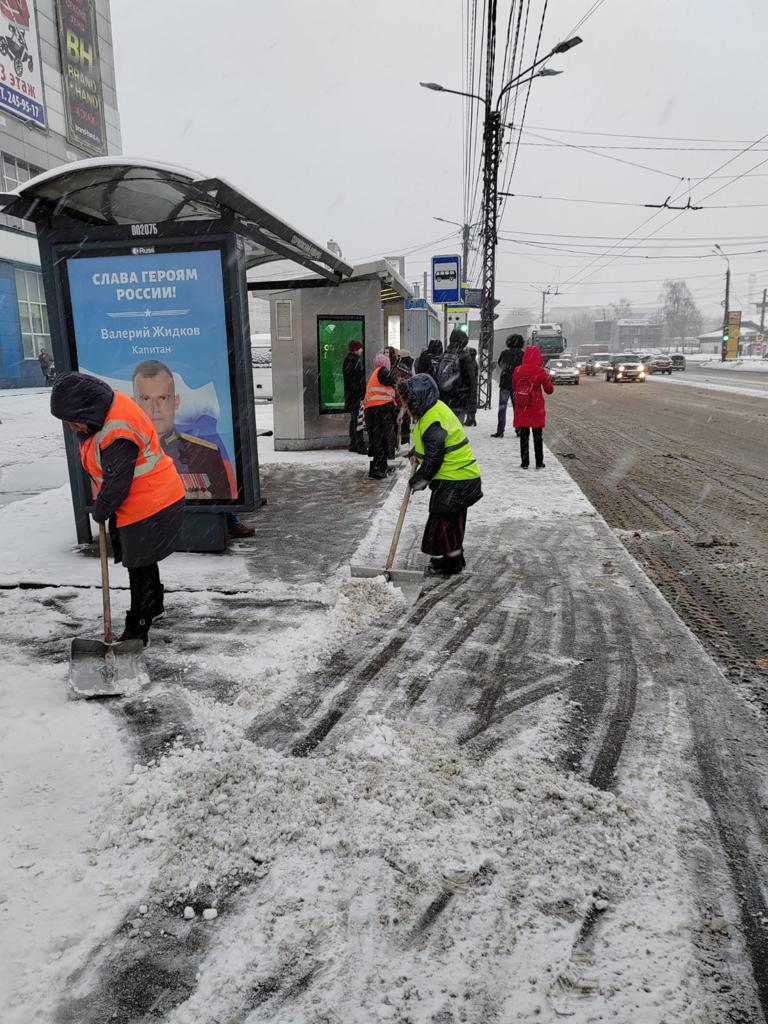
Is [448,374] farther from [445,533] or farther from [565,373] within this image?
[565,373]

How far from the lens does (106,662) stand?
3748 millimetres

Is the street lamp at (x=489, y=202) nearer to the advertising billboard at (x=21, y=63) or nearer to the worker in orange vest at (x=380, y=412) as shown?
the worker in orange vest at (x=380, y=412)

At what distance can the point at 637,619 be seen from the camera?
456 cm

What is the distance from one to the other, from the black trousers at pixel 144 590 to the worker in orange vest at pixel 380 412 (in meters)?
5.62

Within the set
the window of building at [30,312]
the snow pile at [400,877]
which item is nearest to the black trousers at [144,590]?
the snow pile at [400,877]

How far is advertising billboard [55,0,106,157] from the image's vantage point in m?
33.5

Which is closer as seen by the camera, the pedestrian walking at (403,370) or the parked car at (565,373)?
the pedestrian walking at (403,370)

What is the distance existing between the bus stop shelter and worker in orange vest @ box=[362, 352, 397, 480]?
3.64 metres

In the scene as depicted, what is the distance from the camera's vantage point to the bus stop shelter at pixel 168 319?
548 centimetres

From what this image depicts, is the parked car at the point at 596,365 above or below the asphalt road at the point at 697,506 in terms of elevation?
above

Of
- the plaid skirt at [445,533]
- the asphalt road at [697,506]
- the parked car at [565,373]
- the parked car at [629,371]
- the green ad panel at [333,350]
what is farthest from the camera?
the parked car at [629,371]

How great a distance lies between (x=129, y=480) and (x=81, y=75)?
4074 cm

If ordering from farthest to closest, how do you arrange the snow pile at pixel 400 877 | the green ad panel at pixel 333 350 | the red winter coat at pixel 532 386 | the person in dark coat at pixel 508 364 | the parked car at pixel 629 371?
the parked car at pixel 629 371 → the green ad panel at pixel 333 350 → the person in dark coat at pixel 508 364 → the red winter coat at pixel 532 386 → the snow pile at pixel 400 877

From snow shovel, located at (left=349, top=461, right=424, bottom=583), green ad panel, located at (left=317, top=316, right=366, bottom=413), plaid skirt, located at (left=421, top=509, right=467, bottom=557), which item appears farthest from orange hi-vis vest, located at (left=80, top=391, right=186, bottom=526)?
green ad panel, located at (left=317, top=316, right=366, bottom=413)
